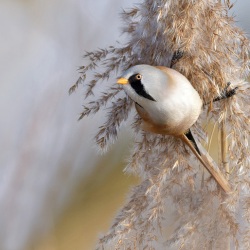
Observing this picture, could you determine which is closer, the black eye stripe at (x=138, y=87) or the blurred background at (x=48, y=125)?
the black eye stripe at (x=138, y=87)

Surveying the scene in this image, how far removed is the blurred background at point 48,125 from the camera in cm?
80

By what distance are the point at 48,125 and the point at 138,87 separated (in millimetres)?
383

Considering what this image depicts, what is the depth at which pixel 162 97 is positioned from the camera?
475 mm

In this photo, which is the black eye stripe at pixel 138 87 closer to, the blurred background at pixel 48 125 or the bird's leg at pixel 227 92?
the bird's leg at pixel 227 92

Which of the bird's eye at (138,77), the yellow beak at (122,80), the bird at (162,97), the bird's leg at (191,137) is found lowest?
the bird's leg at (191,137)

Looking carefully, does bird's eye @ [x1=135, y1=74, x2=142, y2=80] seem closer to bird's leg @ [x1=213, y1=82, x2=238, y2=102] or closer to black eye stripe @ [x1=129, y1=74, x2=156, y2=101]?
black eye stripe @ [x1=129, y1=74, x2=156, y2=101]

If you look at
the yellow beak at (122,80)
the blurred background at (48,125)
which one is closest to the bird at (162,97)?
the yellow beak at (122,80)

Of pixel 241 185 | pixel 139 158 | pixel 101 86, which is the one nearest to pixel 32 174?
pixel 101 86

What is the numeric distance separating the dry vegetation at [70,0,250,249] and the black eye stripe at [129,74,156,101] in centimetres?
7

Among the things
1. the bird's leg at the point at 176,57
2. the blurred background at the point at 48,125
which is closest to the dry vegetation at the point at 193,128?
the bird's leg at the point at 176,57

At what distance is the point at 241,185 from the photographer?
0.55 metres

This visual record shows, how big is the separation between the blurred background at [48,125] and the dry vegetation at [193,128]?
9.9 inches

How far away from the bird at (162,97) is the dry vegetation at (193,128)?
35mm

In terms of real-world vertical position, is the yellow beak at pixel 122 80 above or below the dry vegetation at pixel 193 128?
above
